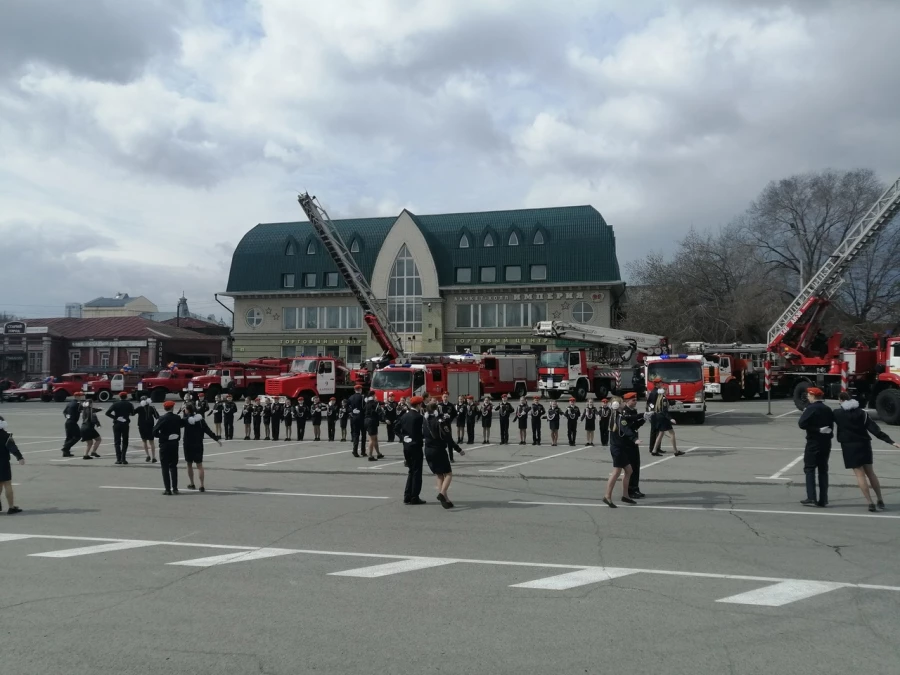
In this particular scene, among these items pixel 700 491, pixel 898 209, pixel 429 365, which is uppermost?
pixel 898 209

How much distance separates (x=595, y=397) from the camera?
41906mm

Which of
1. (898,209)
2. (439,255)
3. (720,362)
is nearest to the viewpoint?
(898,209)

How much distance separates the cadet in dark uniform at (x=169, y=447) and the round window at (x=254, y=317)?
53.6 meters

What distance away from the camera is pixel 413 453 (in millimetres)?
11734

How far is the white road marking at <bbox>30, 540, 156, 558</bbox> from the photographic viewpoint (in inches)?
336

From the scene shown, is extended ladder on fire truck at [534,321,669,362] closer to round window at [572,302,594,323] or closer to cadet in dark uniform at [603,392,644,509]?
round window at [572,302,594,323]

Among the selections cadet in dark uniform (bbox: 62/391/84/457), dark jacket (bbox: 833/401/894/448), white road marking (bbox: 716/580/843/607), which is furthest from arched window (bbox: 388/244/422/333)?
white road marking (bbox: 716/580/843/607)

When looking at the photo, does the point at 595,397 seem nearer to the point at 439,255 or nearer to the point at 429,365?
the point at 429,365

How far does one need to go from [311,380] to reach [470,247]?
28.0 m

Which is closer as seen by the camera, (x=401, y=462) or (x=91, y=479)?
(x=91, y=479)

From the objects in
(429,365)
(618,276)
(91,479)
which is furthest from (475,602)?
(618,276)

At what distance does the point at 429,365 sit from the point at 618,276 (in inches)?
1199

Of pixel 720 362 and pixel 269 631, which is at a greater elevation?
pixel 720 362

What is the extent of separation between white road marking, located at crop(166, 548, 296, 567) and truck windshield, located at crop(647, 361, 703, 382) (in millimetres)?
19833
